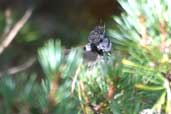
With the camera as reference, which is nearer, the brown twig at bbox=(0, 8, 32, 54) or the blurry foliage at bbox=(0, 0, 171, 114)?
the blurry foliage at bbox=(0, 0, 171, 114)

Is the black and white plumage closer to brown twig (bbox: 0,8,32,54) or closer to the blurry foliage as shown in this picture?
the blurry foliage

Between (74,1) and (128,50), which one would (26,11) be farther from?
(128,50)

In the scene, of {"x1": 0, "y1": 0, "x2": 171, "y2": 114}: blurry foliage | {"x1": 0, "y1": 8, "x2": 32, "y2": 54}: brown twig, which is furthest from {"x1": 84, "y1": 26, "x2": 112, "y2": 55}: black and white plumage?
{"x1": 0, "y1": 8, "x2": 32, "y2": 54}: brown twig

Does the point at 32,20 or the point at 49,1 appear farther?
the point at 49,1

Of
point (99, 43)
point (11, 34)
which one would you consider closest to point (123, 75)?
point (99, 43)

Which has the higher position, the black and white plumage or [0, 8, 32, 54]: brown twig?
[0, 8, 32, 54]: brown twig

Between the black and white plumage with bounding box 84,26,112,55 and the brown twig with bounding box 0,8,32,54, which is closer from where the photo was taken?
the black and white plumage with bounding box 84,26,112,55

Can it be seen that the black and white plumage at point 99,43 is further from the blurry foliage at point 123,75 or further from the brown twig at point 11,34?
the brown twig at point 11,34

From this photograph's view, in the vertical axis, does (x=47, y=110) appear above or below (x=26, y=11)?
below

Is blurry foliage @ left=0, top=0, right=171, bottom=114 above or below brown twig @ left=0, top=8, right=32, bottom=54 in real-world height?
below

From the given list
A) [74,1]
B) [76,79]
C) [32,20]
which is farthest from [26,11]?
[76,79]

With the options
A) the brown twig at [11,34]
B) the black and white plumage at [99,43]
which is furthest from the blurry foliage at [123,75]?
the brown twig at [11,34]
